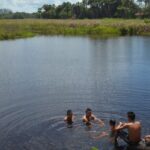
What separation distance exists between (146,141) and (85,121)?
5.56m

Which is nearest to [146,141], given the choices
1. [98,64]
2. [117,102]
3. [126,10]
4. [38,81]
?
[117,102]

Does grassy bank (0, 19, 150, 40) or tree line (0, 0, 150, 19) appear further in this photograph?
tree line (0, 0, 150, 19)

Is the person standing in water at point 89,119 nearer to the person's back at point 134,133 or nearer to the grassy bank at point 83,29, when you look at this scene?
the person's back at point 134,133

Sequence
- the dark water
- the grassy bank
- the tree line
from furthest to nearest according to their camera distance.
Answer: the tree line < the grassy bank < the dark water

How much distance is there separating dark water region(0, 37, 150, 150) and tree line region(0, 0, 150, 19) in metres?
83.5

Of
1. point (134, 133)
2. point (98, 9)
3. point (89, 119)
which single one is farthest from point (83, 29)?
point (134, 133)

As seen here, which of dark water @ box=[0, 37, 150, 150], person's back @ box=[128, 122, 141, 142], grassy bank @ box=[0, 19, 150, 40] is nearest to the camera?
person's back @ box=[128, 122, 141, 142]

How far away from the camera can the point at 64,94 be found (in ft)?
92.2

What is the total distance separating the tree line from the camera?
13238 centimetres

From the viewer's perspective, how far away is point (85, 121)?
21.3 m

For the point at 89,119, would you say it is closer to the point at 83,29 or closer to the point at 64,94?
the point at 64,94

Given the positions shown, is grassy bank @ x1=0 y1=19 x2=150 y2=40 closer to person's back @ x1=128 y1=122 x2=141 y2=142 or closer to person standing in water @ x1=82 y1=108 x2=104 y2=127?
person standing in water @ x1=82 y1=108 x2=104 y2=127

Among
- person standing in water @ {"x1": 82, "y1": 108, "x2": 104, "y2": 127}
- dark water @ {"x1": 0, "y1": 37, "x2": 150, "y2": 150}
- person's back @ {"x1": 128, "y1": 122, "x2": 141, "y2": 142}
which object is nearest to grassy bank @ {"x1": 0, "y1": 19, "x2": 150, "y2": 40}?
dark water @ {"x1": 0, "y1": 37, "x2": 150, "y2": 150}

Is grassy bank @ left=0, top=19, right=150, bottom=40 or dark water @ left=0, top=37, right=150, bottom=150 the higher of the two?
grassy bank @ left=0, top=19, right=150, bottom=40
